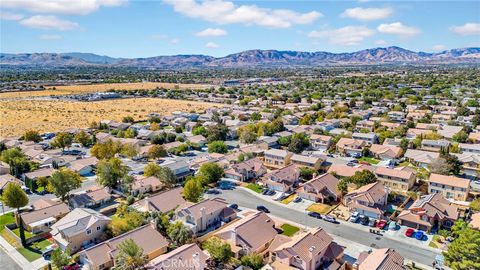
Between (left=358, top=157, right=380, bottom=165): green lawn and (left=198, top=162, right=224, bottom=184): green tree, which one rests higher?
(left=198, top=162, right=224, bottom=184): green tree

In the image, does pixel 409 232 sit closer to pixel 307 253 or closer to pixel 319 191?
pixel 319 191

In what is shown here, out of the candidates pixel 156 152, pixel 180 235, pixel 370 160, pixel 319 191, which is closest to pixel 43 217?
pixel 180 235

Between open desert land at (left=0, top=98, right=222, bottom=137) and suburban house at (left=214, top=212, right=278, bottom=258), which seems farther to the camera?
open desert land at (left=0, top=98, right=222, bottom=137)

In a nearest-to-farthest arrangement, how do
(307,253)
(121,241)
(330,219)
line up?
(307,253)
(121,241)
(330,219)

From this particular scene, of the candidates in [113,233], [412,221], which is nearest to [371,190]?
[412,221]

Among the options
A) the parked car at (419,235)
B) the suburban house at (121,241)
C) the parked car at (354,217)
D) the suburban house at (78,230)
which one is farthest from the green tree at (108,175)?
the parked car at (419,235)

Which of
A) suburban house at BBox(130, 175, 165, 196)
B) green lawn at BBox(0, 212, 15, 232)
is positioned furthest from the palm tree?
green lawn at BBox(0, 212, 15, 232)

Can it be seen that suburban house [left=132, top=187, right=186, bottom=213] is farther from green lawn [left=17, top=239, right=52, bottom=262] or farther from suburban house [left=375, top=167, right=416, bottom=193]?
suburban house [left=375, top=167, right=416, bottom=193]
